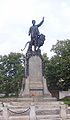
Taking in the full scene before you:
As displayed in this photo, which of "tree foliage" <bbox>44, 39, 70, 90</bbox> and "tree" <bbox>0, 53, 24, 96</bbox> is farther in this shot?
"tree" <bbox>0, 53, 24, 96</bbox>

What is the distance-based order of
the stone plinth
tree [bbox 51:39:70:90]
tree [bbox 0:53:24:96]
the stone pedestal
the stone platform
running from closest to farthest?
the stone platform
the stone pedestal
the stone plinth
tree [bbox 51:39:70:90]
tree [bbox 0:53:24:96]

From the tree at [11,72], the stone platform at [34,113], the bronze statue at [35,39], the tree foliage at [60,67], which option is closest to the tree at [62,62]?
the tree foliage at [60,67]

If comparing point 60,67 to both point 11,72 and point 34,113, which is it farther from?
point 34,113

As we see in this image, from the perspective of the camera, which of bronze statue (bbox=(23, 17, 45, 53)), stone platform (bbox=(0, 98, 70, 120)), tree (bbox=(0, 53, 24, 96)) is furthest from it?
tree (bbox=(0, 53, 24, 96))

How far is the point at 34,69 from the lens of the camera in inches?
1098

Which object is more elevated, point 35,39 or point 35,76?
point 35,39

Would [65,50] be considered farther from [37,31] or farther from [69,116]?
[69,116]

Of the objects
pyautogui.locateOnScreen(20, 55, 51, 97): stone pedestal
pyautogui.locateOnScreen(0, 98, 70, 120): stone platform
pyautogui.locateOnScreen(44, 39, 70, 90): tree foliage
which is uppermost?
pyautogui.locateOnScreen(44, 39, 70, 90): tree foliage

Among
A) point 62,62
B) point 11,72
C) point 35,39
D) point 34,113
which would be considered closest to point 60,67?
point 62,62

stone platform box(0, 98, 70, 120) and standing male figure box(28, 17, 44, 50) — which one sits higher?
standing male figure box(28, 17, 44, 50)

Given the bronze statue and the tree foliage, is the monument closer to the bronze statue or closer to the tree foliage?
the bronze statue

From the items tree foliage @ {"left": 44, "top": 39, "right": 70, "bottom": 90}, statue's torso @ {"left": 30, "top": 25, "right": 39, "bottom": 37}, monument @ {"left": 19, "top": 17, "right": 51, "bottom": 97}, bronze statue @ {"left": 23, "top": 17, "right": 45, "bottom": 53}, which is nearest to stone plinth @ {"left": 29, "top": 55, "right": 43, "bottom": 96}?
monument @ {"left": 19, "top": 17, "right": 51, "bottom": 97}

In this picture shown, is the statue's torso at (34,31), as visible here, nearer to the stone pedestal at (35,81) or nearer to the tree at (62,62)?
the stone pedestal at (35,81)

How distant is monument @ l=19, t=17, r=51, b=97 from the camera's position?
1078 inches
